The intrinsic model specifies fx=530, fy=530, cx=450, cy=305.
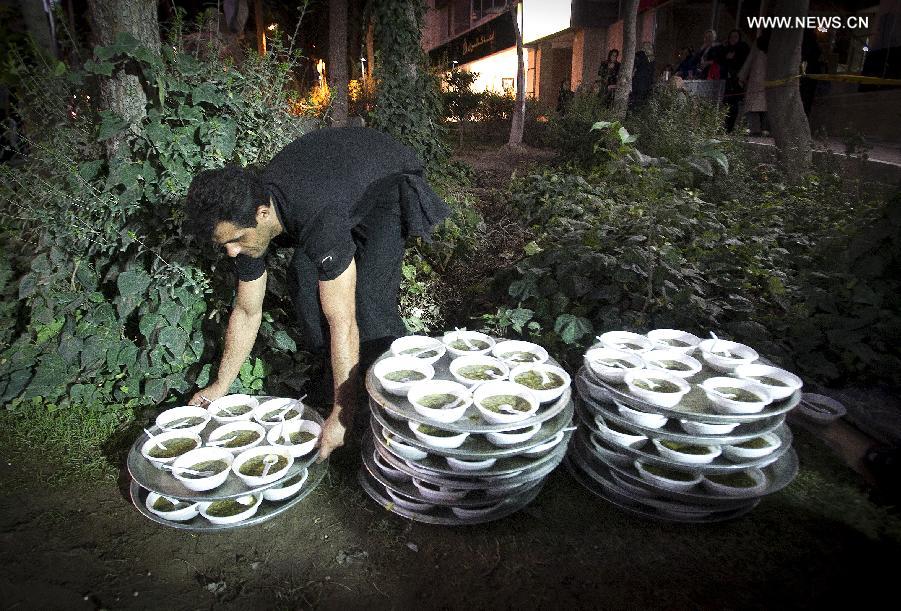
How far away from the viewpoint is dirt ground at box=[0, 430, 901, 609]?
2166mm

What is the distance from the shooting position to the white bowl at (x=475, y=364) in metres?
2.60

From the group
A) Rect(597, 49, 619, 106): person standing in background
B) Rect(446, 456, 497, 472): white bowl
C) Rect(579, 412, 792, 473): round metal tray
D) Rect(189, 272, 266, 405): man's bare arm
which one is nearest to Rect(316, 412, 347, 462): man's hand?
Rect(446, 456, 497, 472): white bowl

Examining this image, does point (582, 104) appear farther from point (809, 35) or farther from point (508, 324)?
point (508, 324)

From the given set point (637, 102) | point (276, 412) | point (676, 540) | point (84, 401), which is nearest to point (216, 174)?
point (276, 412)

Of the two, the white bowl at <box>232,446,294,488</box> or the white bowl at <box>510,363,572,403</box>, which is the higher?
the white bowl at <box>510,363,572,403</box>

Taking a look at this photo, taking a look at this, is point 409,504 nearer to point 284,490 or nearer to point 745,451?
point 284,490

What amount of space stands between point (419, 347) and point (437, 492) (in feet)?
2.61

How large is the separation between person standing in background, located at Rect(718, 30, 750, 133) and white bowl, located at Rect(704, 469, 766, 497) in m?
9.03

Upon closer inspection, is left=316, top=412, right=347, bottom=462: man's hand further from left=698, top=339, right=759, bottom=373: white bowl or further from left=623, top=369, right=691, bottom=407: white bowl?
left=698, top=339, right=759, bottom=373: white bowl

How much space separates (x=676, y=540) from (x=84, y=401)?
3.62 meters

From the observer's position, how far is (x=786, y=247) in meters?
4.95

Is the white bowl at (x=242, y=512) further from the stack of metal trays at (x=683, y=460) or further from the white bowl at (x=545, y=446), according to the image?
the stack of metal trays at (x=683, y=460)

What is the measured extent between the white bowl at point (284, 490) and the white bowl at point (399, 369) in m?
0.63

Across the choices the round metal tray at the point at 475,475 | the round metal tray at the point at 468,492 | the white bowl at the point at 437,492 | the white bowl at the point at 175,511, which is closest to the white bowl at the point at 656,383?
the round metal tray at the point at 475,475
